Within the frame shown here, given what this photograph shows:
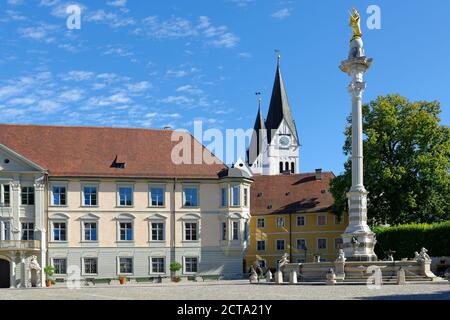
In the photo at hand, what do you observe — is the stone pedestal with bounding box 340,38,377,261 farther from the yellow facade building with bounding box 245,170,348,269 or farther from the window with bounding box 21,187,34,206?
the yellow facade building with bounding box 245,170,348,269

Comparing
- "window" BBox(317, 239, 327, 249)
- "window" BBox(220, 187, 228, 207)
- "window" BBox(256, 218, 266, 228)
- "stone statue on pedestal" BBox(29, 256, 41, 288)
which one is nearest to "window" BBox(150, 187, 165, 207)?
"window" BBox(220, 187, 228, 207)

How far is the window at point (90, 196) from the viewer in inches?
2189

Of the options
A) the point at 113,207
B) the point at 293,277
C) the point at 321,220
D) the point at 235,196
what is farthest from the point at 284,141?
the point at 293,277

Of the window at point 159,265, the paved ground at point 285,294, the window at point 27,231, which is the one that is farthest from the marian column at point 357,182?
the window at point 27,231

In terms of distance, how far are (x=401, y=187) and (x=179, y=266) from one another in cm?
1781

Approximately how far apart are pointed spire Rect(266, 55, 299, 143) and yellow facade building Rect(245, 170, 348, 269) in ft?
146

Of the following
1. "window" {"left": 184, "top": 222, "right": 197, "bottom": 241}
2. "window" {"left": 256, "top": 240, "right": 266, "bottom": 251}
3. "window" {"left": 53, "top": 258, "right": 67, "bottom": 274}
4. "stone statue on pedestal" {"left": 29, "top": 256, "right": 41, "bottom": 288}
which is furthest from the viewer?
"window" {"left": 256, "top": 240, "right": 266, "bottom": 251}

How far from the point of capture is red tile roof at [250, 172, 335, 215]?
224 ft

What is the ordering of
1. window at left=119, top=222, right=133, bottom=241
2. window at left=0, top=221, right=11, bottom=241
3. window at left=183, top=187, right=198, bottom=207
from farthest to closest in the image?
window at left=183, top=187, right=198, bottom=207 < window at left=119, top=222, right=133, bottom=241 < window at left=0, top=221, right=11, bottom=241

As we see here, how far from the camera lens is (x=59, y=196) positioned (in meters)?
55.1

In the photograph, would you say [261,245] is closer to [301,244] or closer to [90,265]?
[301,244]

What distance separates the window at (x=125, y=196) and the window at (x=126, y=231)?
1441 mm

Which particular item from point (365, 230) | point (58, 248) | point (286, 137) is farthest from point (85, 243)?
point (286, 137)

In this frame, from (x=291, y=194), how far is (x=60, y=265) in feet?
80.5
